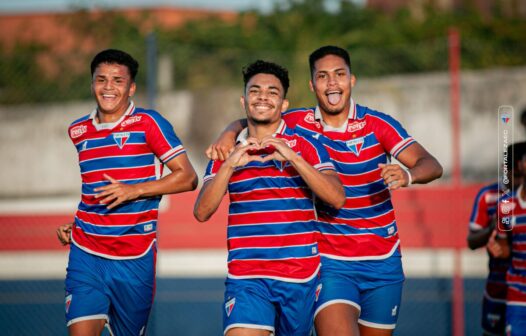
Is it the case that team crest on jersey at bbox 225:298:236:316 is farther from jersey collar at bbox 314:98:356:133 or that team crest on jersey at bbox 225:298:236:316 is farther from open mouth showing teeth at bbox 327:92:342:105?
open mouth showing teeth at bbox 327:92:342:105

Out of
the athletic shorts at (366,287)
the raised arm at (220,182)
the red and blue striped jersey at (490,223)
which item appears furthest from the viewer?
the red and blue striped jersey at (490,223)

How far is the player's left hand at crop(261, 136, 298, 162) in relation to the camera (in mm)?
4852

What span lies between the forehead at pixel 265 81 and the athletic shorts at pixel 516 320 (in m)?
2.74

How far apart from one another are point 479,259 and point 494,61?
411 cm

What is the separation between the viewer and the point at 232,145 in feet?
17.9

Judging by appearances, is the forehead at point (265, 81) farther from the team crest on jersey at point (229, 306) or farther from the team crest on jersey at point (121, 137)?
the team crest on jersey at point (229, 306)

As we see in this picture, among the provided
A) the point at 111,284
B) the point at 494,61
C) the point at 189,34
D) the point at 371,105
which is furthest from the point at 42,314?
the point at 189,34

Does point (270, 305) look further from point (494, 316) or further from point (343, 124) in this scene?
point (494, 316)

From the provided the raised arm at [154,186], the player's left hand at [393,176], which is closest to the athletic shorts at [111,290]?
the raised arm at [154,186]

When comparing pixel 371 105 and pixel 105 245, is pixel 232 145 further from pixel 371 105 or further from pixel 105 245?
pixel 371 105

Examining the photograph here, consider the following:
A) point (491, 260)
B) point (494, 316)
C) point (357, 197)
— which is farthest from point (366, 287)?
point (494, 316)

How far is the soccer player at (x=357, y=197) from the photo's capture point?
5.65 metres

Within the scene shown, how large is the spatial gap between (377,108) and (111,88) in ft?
21.7

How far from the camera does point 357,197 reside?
5.69 metres
